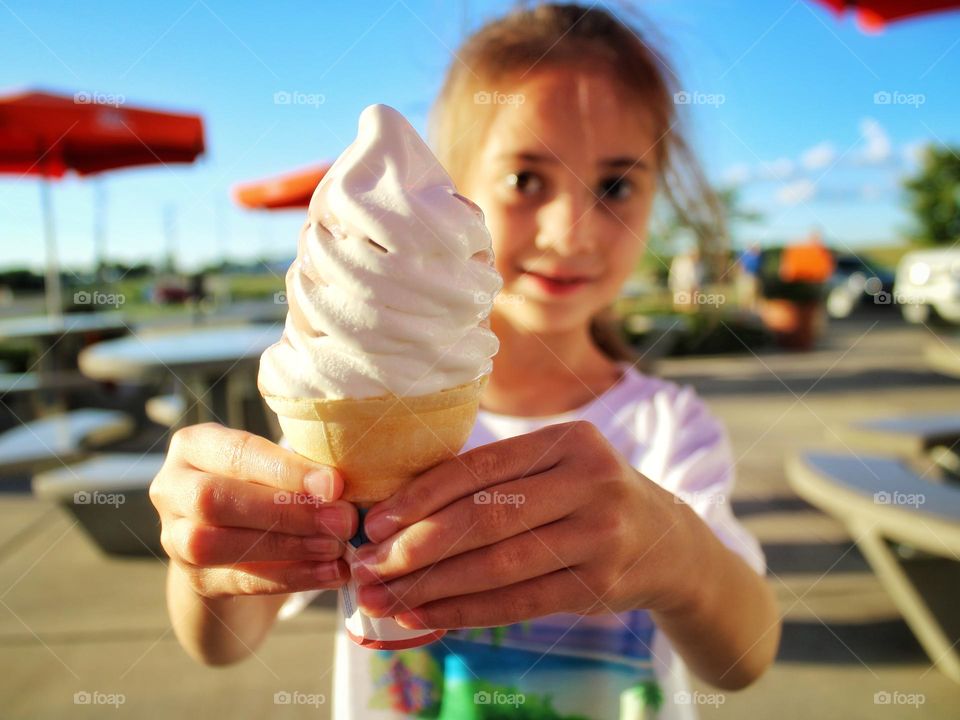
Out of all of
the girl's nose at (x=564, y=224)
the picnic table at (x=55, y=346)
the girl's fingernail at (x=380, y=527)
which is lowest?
the picnic table at (x=55, y=346)

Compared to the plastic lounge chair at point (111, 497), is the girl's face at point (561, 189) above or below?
above

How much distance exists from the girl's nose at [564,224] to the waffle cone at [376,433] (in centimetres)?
52

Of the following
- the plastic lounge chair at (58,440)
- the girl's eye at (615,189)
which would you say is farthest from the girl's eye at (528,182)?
the plastic lounge chair at (58,440)

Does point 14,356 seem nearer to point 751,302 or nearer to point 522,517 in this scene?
point 522,517

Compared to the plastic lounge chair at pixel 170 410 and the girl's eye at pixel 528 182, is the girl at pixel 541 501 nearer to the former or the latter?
the girl's eye at pixel 528 182

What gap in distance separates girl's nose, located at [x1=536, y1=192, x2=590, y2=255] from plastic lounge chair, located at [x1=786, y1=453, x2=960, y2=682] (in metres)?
1.78

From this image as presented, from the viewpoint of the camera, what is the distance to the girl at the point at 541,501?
0.86 metres

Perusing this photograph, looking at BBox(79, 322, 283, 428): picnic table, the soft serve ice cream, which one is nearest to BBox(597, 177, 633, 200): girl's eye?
the soft serve ice cream

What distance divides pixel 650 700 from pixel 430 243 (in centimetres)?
104

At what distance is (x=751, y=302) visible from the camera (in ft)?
40.7

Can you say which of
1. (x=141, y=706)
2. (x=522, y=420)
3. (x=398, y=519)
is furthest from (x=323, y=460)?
(x=141, y=706)

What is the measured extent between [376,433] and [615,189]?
85 centimetres

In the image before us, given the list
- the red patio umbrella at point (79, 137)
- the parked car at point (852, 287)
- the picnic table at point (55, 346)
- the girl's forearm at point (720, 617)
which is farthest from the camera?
the parked car at point (852, 287)

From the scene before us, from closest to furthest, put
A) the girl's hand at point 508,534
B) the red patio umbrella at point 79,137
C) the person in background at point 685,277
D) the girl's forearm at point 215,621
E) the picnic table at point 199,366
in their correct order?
the girl's hand at point 508,534 < the girl's forearm at point 215,621 < the picnic table at point 199,366 < the red patio umbrella at point 79,137 < the person in background at point 685,277
